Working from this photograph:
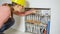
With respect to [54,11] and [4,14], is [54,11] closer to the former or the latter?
[54,11]

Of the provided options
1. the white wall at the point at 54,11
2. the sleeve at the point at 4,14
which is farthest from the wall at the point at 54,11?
the sleeve at the point at 4,14

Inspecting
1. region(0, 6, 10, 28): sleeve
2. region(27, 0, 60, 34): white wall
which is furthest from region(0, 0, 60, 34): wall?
region(0, 6, 10, 28): sleeve

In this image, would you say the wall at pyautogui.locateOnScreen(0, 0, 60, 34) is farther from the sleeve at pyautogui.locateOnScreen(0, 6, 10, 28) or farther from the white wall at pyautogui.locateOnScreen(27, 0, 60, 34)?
the sleeve at pyautogui.locateOnScreen(0, 6, 10, 28)

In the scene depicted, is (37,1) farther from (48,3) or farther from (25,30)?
(25,30)

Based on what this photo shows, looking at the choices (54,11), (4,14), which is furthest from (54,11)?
(4,14)

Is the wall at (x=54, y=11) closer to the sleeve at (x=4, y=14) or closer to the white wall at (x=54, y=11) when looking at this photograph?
the white wall at (x=54, y=11)

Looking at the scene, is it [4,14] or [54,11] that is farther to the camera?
[54,11]

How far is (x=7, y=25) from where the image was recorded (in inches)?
39.6

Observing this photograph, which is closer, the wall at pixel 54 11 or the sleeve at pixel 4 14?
the sleeve at pixel 4 14

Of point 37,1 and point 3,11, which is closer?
point 3,11

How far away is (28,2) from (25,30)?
0.34m

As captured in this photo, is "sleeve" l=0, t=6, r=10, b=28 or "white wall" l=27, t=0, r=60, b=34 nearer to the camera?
"sleeve" l=0, t=6, r=10, b=28

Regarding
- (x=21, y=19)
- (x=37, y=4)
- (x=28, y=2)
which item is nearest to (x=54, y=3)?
(x=37, y=4)

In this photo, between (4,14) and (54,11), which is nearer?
(4,14)
